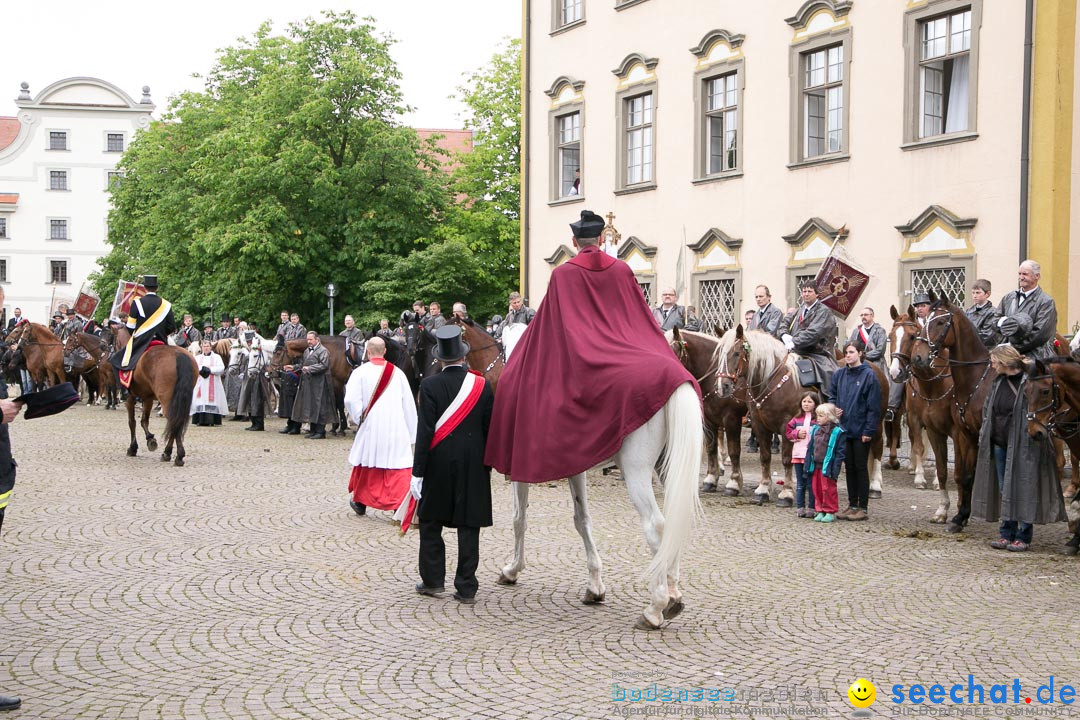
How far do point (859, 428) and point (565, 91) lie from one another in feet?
58.9

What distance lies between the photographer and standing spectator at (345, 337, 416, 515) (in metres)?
11.2

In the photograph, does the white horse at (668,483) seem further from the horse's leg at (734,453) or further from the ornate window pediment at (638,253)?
the ornate window pediment at (638,253)

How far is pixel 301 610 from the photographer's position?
7.34 m

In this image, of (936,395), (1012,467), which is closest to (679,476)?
(1012,467)

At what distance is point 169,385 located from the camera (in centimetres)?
1573

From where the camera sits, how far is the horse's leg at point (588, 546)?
7.55 m

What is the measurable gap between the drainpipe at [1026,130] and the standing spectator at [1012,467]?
26.6 feet

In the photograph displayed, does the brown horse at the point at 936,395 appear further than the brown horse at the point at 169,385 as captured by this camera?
No

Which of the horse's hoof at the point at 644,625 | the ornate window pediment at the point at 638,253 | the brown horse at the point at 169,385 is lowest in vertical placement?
the horse's hoof at the point at 644,625

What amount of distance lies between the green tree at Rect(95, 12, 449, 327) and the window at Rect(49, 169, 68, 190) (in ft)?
146

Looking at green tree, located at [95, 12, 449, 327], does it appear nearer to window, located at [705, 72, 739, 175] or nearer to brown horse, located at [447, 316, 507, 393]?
window, located at [705, 72, 739, 175]

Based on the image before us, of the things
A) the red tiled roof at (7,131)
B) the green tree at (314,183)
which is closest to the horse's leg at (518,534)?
the green tree at (314,183)

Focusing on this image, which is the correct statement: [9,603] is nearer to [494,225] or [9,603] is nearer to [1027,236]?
[1027,236]

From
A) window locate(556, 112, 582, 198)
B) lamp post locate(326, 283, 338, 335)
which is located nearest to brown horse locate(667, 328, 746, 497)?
window locate(556, 112, 582, 198)
